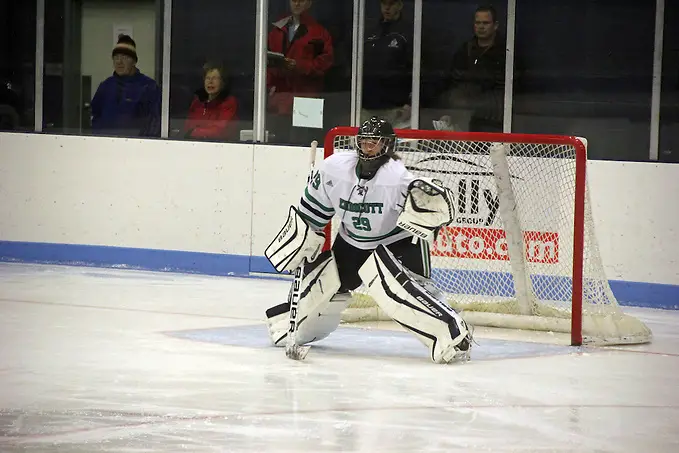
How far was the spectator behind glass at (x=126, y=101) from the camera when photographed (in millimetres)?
7348

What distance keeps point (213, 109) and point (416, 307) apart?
118 inches

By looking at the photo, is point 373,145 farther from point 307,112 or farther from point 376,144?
point 307,112

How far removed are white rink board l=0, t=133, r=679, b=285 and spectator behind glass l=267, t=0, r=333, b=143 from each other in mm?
241

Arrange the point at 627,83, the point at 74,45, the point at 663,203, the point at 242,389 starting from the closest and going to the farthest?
1. the point at 242,389
2. the point at 663,203
3. the point at 627,83
4. the point at 74,45

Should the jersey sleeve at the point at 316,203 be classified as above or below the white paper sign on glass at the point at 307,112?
below

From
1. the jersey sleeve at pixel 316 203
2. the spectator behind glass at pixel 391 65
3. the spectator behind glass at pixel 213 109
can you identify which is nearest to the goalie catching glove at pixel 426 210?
the jersey sleeve at pixel 316 203

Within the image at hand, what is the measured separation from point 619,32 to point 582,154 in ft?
5.89

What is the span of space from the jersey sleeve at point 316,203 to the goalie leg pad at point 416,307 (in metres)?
0.27

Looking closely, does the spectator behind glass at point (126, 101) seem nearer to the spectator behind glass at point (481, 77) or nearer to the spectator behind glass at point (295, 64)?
the spectator behind glass at point (295, 64)

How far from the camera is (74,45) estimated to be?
759 cm

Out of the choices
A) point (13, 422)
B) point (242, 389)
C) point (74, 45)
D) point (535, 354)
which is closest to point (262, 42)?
point (74, 45)

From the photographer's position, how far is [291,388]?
4.04m

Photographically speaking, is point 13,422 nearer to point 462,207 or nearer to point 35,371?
point 35,371

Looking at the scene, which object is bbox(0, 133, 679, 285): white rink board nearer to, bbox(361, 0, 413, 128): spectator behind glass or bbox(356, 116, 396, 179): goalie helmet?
bbox(361, 0, 413, 128): spectator behind glass
